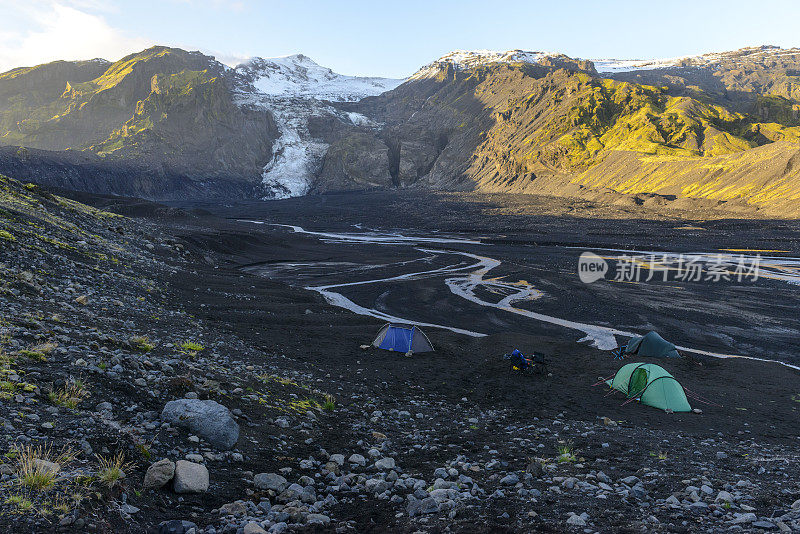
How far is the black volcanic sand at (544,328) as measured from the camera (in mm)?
15992

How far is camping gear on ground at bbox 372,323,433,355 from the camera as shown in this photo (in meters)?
21.8

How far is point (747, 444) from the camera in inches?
482

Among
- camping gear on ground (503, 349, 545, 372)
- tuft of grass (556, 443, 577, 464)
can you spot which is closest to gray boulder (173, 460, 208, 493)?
tuft of grass (556, 443, 577, 464)

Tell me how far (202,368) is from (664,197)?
127 meters

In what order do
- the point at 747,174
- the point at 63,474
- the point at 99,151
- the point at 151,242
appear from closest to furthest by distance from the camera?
the point at 63,474
the point at 151,242
the point at 747,174
the point at 99,151

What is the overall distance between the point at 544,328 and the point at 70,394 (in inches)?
1149

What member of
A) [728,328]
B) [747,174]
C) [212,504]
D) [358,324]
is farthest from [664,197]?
[212,504]

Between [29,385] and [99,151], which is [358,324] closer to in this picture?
[29,385]

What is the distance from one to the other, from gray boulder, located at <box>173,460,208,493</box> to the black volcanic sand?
8.74 m

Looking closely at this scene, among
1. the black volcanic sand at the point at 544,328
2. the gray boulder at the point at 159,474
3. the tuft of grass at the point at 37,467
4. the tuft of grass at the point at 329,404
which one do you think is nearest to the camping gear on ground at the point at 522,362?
the black volcanic sand at the point at 544,328

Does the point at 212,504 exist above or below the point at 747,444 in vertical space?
above

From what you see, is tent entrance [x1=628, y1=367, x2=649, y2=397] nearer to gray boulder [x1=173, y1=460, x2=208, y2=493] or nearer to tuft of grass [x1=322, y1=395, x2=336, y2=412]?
tuft of grass [x1=322, y1=395, x2=336, y2=412]

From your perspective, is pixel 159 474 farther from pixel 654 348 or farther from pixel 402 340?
pixel 654 348

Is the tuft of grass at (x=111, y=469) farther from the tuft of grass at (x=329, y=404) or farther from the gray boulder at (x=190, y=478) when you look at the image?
the tuft of grass at (x=329, y=404)
